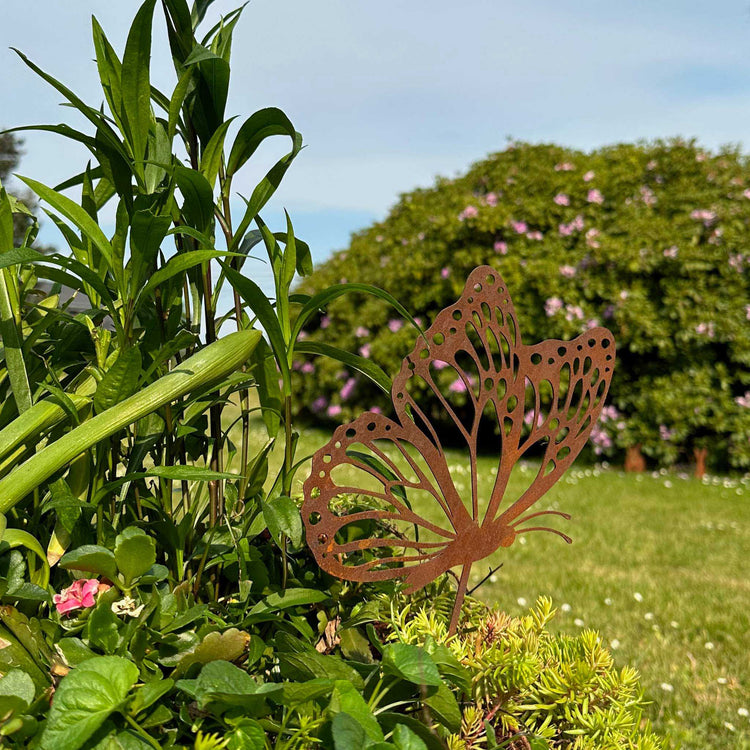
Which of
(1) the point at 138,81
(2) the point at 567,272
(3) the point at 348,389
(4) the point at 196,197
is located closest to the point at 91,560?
(4) the point at 196,197

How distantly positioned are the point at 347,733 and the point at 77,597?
0.43 metres

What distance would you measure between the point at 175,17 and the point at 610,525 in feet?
13.7

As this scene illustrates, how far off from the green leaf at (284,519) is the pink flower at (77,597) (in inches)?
10.0

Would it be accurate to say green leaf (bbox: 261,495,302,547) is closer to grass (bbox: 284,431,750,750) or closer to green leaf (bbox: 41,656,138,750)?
green leaf (bbox: 41,656,138,750)

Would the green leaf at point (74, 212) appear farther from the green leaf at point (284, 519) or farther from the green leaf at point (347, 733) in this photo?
the green leaf at point (347, 733)

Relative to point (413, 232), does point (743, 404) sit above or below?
below

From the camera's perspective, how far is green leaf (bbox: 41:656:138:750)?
740mm

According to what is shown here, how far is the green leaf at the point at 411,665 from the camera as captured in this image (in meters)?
0.84

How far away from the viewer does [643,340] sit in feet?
21.2

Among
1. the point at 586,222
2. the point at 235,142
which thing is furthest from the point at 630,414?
the point at 235,142

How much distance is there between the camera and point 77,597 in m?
0.96

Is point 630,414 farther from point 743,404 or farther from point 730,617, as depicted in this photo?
point 730,617

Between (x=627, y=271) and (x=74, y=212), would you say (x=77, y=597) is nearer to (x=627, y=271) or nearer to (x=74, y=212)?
(x=74, y=212)

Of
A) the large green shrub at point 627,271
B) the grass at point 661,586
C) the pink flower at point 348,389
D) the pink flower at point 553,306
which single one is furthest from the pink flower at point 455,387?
the pink flower at point 348,389
